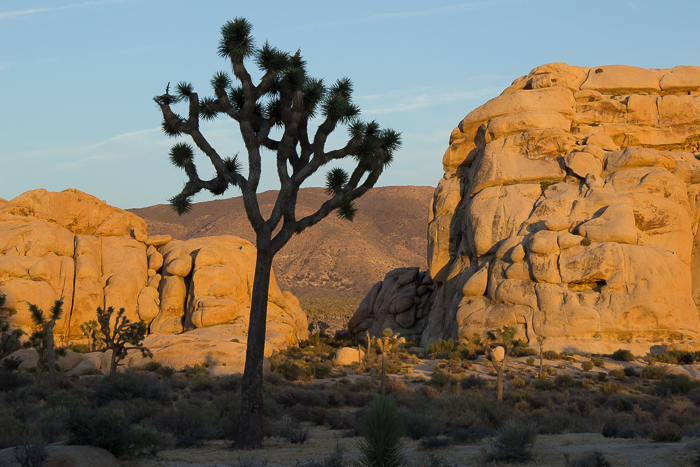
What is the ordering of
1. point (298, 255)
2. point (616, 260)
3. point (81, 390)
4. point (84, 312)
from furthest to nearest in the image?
1. point (298, 255)
2. point (84, 312)
3. point (616, 260)
4. point (81, 390)

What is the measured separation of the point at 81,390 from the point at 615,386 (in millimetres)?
16458

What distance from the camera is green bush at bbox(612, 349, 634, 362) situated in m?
27.5

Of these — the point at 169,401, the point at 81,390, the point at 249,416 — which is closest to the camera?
the point at 249,416

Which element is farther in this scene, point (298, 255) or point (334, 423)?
point (298, 255)

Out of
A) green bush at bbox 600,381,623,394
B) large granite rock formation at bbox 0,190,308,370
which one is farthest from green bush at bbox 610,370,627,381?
large granite rock formation at bbox 0,190,308,370

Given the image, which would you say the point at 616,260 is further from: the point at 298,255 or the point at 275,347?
the point at 298,255

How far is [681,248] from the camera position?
33875 millimetres

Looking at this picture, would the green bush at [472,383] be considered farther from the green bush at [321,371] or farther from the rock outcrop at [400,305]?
the rock outcrop at [400,305]

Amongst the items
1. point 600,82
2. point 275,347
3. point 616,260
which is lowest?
point 275,347

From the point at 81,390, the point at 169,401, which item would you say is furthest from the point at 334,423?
the point at 81,390

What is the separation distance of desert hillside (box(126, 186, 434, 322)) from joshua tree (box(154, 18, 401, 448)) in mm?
52065

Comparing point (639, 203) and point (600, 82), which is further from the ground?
point (600, 82)

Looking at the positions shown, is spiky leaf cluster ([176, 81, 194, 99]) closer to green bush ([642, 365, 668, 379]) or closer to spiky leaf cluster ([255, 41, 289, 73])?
spiky leaf cluster ([255, 41, 289, 73])

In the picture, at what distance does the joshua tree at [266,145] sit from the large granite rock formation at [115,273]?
19.2 metres
